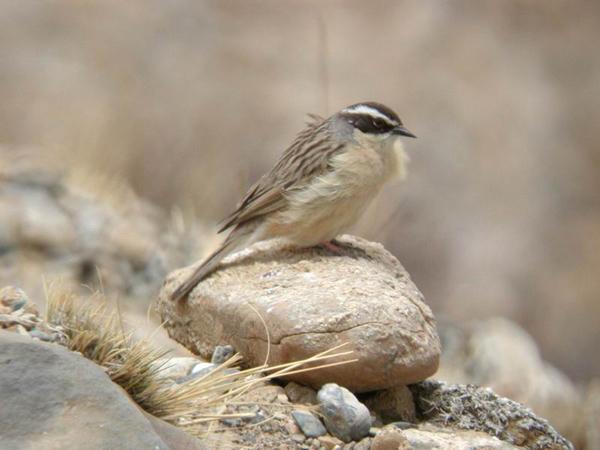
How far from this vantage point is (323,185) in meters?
7.64

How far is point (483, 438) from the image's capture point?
6.26 m

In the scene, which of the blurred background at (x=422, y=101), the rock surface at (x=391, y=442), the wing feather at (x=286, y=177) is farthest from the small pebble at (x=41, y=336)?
the blurred background at (x=422, y=101)

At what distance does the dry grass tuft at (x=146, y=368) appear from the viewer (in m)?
5.67

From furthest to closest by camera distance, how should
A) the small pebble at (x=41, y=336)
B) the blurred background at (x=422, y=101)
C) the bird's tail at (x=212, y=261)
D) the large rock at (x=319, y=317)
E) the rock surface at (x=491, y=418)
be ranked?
the blurred background at (x=422, y=101) → the bird's tail at (x=212, y=261) → the rock surface at (x=491, y=418) → the large rock at (x=319, y=317) → the small pebble at (x=41, y=336)

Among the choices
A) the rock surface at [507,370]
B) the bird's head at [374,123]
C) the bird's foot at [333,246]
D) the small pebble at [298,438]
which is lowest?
the rock surface at [507,370]

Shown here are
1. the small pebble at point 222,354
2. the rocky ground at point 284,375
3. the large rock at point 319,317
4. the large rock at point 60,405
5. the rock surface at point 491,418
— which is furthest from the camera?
the small pebble at point 222,354

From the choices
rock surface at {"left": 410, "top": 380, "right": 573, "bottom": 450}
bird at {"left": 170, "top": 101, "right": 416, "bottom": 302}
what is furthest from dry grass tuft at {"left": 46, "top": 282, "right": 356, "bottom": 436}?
bird at {"left": 170, "top": 101, "right": 416, "bottom": 302}

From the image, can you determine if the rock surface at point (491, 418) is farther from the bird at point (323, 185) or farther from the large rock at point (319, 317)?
the bird at point (323, 185)

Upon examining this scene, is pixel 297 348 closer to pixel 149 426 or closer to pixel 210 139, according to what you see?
pixel 149 426

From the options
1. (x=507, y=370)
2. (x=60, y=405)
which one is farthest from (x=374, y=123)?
(x=507, y=370)

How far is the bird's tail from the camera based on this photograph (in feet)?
24.1

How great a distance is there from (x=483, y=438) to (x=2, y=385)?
2.62 meters

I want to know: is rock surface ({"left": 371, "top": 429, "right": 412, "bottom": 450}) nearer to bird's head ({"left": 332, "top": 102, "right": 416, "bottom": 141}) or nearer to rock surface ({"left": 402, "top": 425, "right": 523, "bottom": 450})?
rock surface ({"left": 402, "top": 425, "right": 523, "bottom": 450})

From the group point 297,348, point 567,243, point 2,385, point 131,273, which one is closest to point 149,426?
point 2,385
